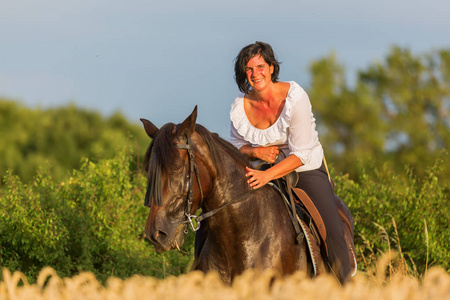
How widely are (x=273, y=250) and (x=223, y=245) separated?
0.38 meters

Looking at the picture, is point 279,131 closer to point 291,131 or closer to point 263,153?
point 291,131

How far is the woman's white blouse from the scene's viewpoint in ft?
18.5

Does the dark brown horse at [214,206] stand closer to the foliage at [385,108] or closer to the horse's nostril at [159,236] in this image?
the horse's nostril at [159,236]

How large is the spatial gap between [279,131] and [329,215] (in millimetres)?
821

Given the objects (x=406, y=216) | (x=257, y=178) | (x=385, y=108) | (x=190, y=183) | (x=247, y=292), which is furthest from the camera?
(x=385, y=108)

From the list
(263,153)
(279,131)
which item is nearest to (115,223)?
(263,153)

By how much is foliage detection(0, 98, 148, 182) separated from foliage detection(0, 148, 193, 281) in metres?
20.0

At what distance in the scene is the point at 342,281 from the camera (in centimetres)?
559

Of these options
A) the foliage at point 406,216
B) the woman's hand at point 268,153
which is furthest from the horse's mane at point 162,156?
the foliage at point 406,216

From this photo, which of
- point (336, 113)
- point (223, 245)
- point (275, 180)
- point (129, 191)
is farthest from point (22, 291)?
point (336, 113)

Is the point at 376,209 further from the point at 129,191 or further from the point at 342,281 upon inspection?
the point at 342,281

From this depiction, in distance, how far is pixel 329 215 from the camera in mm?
5750

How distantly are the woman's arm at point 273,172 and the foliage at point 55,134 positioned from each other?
83.9ft

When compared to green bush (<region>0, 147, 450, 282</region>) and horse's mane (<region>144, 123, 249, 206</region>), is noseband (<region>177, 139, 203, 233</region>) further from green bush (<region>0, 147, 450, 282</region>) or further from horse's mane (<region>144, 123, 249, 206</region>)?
green bush (<region>0, 147, 450, 282</region>)
